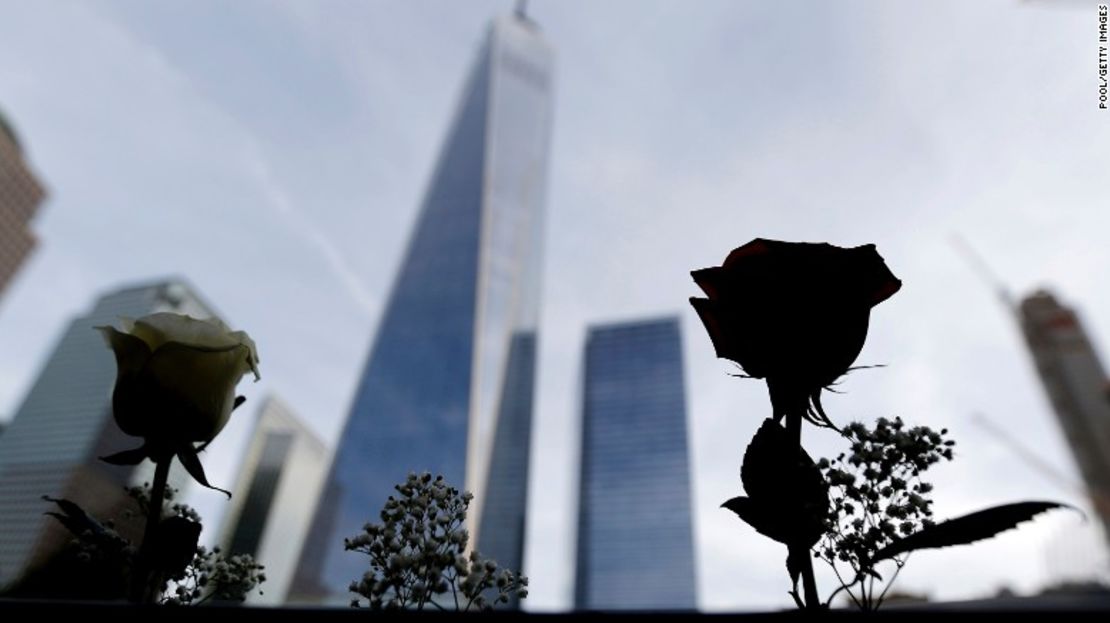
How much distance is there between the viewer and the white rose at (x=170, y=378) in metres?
1.01

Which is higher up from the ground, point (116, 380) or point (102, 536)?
point (116, 380)

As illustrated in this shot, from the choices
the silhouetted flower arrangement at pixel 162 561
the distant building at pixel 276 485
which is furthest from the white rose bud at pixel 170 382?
the distant building at pixel 276 485

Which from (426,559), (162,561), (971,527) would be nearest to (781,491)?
(971,527)

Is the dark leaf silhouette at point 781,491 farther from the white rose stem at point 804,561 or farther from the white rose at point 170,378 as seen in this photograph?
the white rose at point 170,378

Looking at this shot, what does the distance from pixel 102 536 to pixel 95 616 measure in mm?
515

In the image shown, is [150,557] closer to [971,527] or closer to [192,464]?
[192,464]

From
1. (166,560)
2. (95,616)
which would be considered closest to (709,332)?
(95,616)

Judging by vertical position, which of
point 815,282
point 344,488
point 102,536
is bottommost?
point 102,536

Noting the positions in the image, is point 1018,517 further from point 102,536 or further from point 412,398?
point 412,398

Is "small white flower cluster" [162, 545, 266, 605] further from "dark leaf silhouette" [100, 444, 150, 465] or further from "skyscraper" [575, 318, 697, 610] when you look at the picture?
"skyscraper" [575, 318, 697, 610]

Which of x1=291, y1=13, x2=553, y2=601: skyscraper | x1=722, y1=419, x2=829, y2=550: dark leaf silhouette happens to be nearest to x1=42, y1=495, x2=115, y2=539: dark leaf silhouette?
x1=722, y1=419, x2=829, y2=550: dark leaf silhouette

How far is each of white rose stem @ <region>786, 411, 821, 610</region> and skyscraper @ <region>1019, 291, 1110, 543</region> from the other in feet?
317

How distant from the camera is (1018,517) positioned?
28.7 inches

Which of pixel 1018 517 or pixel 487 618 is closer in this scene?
pixel 487 618
